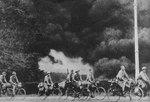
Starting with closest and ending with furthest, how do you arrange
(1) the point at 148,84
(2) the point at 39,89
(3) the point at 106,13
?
1. (1) the point at 148,84
2. (2) the point at 39,89
3. (3) the point at 106,13

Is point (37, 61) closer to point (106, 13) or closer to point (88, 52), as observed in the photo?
point (88, 52)

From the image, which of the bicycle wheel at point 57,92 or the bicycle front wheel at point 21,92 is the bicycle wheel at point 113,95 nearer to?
the bicycle wheel at point 57,92

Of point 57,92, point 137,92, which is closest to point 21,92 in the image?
point 57,92

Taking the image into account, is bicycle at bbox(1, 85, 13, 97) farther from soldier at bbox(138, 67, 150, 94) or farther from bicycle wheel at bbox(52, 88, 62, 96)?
soldier at bbox(138, 67, 150, 94)

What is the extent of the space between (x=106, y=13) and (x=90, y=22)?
3.48 feet

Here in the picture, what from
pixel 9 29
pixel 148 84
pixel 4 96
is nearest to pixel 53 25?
pixel 9 29

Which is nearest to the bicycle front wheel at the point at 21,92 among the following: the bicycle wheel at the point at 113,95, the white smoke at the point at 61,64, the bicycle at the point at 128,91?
the white smoke at the point at 61,64

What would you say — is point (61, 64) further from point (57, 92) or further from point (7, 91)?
point (7, 91)

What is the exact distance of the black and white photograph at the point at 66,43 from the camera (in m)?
23.5

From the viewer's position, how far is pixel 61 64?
24.9 metres

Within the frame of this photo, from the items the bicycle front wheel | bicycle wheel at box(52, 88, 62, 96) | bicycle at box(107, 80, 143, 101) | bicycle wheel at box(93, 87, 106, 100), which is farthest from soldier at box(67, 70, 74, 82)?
the bicycle front wheel

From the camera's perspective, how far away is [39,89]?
23000 mm

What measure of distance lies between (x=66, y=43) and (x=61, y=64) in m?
1.26

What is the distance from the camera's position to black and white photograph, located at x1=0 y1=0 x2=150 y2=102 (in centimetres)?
2350
